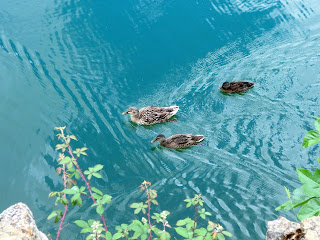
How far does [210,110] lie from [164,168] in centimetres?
145

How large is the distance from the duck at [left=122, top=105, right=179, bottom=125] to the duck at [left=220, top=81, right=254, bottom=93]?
2.91ft

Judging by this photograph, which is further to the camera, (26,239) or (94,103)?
(94,103)

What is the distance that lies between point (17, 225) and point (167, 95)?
4574mm

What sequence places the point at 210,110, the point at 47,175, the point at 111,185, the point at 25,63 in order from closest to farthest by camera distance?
the point at 111,185
the point at 47,175
the point at 210,110
the point at 25,63

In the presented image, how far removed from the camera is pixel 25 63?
7.49 m

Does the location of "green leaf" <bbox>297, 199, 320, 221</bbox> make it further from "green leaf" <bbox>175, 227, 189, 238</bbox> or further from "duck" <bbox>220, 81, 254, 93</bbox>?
"duck" <bbox>220, 81, 254, 93</bbox>

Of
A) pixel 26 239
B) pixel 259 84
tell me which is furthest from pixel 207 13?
pixel 26 239

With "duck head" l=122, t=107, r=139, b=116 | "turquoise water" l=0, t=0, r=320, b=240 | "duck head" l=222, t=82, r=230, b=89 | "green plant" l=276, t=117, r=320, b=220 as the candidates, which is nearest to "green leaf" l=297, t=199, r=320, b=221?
"green plant" l=276, t=117, r=320, b=220

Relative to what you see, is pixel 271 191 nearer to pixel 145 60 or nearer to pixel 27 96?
pixel 145 60

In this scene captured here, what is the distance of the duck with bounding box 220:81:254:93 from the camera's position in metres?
6.43

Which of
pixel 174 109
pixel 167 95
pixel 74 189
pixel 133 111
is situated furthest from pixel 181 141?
pixel 74 189

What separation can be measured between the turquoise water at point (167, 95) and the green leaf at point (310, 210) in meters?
2.19

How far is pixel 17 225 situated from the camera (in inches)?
95.0

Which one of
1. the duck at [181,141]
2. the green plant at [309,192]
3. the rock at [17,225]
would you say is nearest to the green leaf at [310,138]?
the green plant at [309,192]
